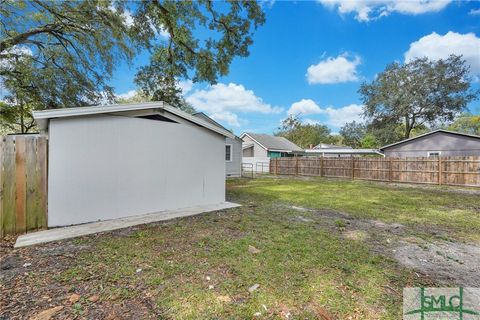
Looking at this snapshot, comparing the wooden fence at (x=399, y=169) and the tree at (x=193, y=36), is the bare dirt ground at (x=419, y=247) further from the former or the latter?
the wooden fence at (x=399, y=169)

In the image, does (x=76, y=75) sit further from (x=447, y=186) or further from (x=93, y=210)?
(x=447, y=186)

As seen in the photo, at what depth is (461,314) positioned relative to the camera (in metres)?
2.28

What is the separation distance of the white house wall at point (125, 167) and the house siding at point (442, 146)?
17199mm

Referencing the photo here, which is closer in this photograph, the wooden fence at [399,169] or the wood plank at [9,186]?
the wood plank at [9,186]

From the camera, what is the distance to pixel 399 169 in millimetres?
13969

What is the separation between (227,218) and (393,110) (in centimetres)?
2604

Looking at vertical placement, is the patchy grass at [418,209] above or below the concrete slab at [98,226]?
below

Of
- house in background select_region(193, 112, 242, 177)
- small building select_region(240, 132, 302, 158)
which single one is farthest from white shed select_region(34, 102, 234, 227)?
small building select_region(240, 132, 302, 158)

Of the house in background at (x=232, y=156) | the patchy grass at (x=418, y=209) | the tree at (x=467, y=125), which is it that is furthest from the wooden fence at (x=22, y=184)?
the tree at (x=467, y=125)

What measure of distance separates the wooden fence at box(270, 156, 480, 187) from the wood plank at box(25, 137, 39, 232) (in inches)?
633

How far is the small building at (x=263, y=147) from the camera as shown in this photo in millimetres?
25784

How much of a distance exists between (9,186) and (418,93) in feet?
96.9

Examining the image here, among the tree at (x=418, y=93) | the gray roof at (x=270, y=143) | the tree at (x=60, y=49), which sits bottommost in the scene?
the gray roof at (x=270, y=143)

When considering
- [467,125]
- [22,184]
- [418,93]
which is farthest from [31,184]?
[467,125]
